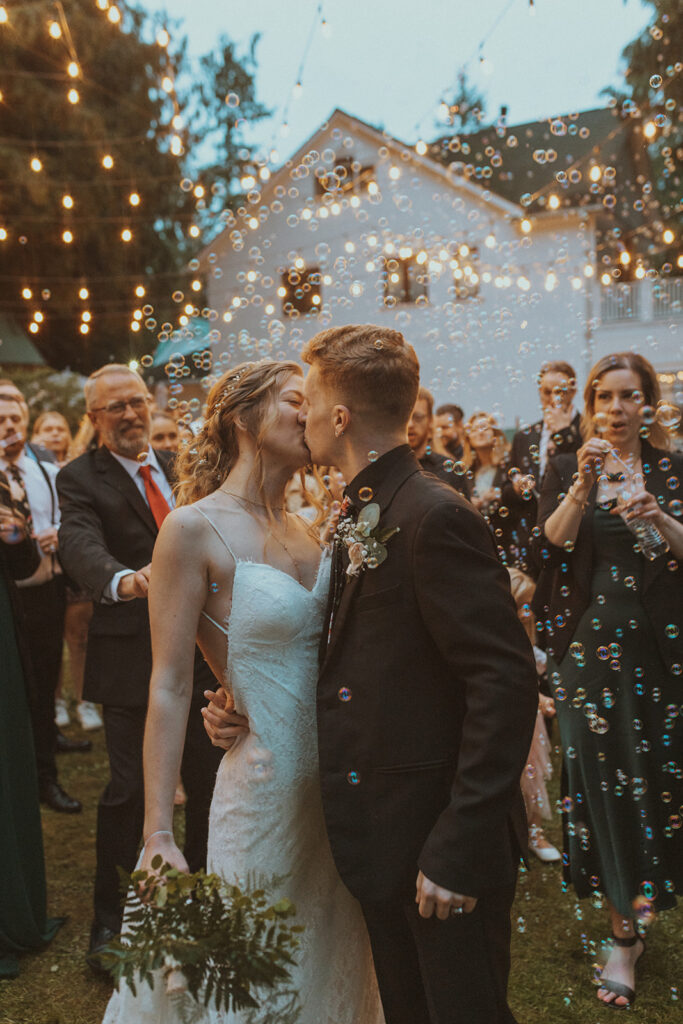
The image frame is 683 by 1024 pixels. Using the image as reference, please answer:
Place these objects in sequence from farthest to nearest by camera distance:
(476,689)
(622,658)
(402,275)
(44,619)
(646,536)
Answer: (402,275)
(44,619)
(622,658)
(646,536)
(476,689)

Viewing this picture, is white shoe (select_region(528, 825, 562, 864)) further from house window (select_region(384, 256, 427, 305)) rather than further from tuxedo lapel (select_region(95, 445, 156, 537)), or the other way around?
house window (select_region(384, 256, 427, 305))

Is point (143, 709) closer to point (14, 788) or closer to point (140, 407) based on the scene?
point (14, 788)

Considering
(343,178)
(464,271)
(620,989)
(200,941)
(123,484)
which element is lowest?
(620,989)

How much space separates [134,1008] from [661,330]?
1586 centimetres

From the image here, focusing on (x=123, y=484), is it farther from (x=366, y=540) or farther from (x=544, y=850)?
(x=544, y=850)

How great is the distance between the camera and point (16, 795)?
3.64 m

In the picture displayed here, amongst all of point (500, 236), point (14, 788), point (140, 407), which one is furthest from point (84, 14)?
point (14, 788)

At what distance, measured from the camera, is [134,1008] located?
2.15 meters

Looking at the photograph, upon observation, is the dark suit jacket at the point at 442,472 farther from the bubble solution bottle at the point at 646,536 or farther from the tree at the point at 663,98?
the tree at the point at 663,98

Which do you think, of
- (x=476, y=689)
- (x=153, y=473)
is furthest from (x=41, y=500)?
(x=476, y=689)

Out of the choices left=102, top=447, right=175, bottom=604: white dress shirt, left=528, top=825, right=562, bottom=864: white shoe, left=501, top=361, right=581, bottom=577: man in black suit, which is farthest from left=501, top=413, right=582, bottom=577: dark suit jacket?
left=102, top=447, right=175, bottom=604: white dress shirt

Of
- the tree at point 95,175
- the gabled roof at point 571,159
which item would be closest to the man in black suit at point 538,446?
the gabled roof at point 571,159

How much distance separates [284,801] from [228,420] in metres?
1.05

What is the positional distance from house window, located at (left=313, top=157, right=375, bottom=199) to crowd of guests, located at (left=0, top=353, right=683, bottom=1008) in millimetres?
2224
